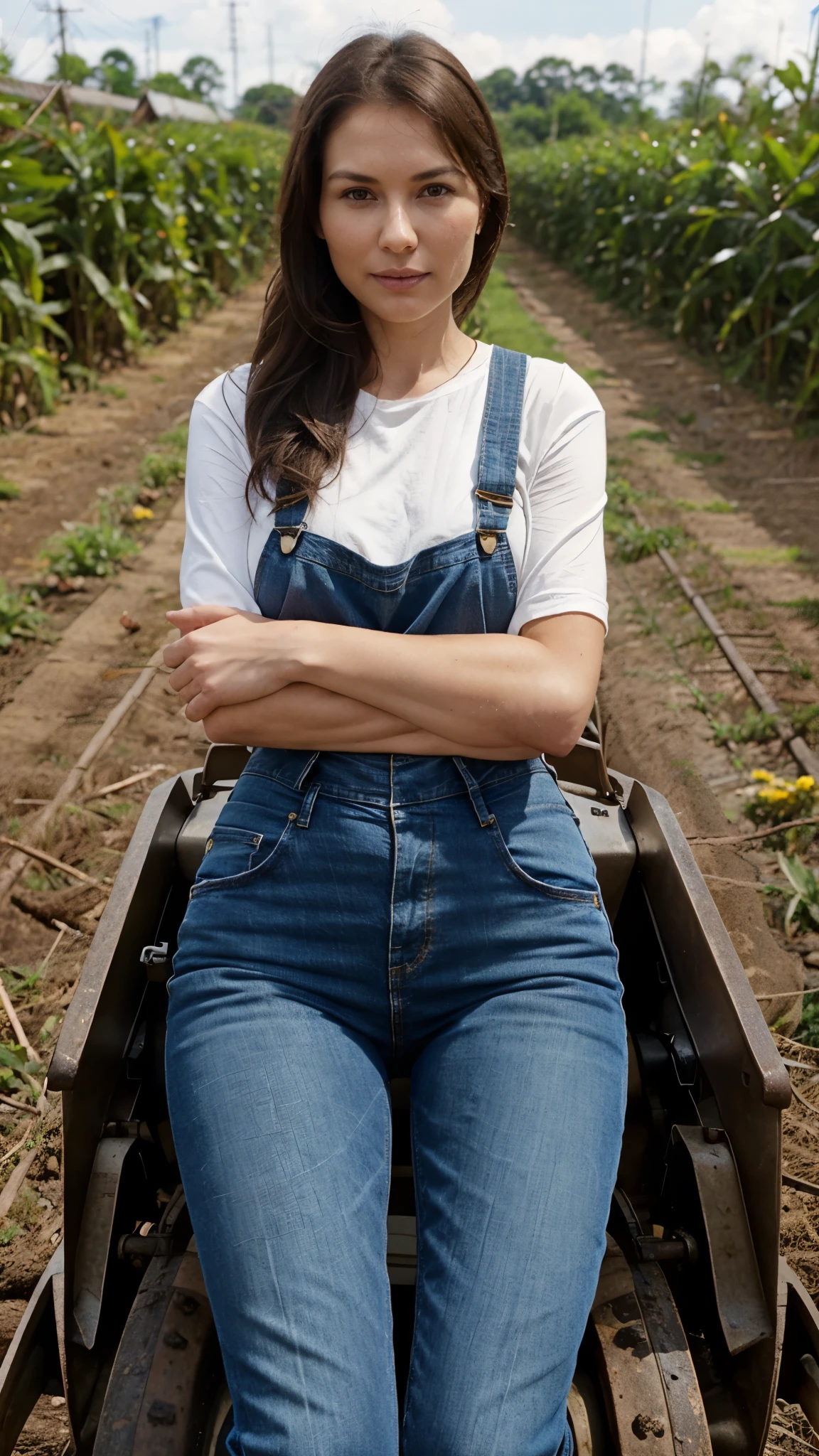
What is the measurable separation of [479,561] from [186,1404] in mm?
1220

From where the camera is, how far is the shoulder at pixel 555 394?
6.20 feet

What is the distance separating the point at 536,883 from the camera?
1643 mm

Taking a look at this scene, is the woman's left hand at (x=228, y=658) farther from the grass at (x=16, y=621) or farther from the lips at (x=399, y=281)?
the grass at (x=16, y=621)

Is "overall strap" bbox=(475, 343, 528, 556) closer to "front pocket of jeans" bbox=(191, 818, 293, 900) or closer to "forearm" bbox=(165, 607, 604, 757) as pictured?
"forearm" bbox=(165, 607, 604, 757)

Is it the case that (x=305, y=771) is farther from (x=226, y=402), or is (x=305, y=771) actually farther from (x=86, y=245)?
(x=86, y=245)

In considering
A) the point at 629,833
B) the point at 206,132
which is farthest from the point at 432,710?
the point at 206,132

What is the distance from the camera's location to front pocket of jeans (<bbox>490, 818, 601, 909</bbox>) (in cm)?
165

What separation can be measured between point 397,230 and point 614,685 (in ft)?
10.8

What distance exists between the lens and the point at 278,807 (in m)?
1.72

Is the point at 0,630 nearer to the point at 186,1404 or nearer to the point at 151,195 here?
the point at 186,1404

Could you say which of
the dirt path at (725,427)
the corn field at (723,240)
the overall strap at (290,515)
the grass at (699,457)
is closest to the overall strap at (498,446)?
the overall strap at (290,515)

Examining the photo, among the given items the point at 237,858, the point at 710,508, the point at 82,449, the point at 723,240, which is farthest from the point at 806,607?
the point at 723,240

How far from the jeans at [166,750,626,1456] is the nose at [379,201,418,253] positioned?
2.56ft

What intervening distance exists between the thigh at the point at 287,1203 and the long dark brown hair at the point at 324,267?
817mm
